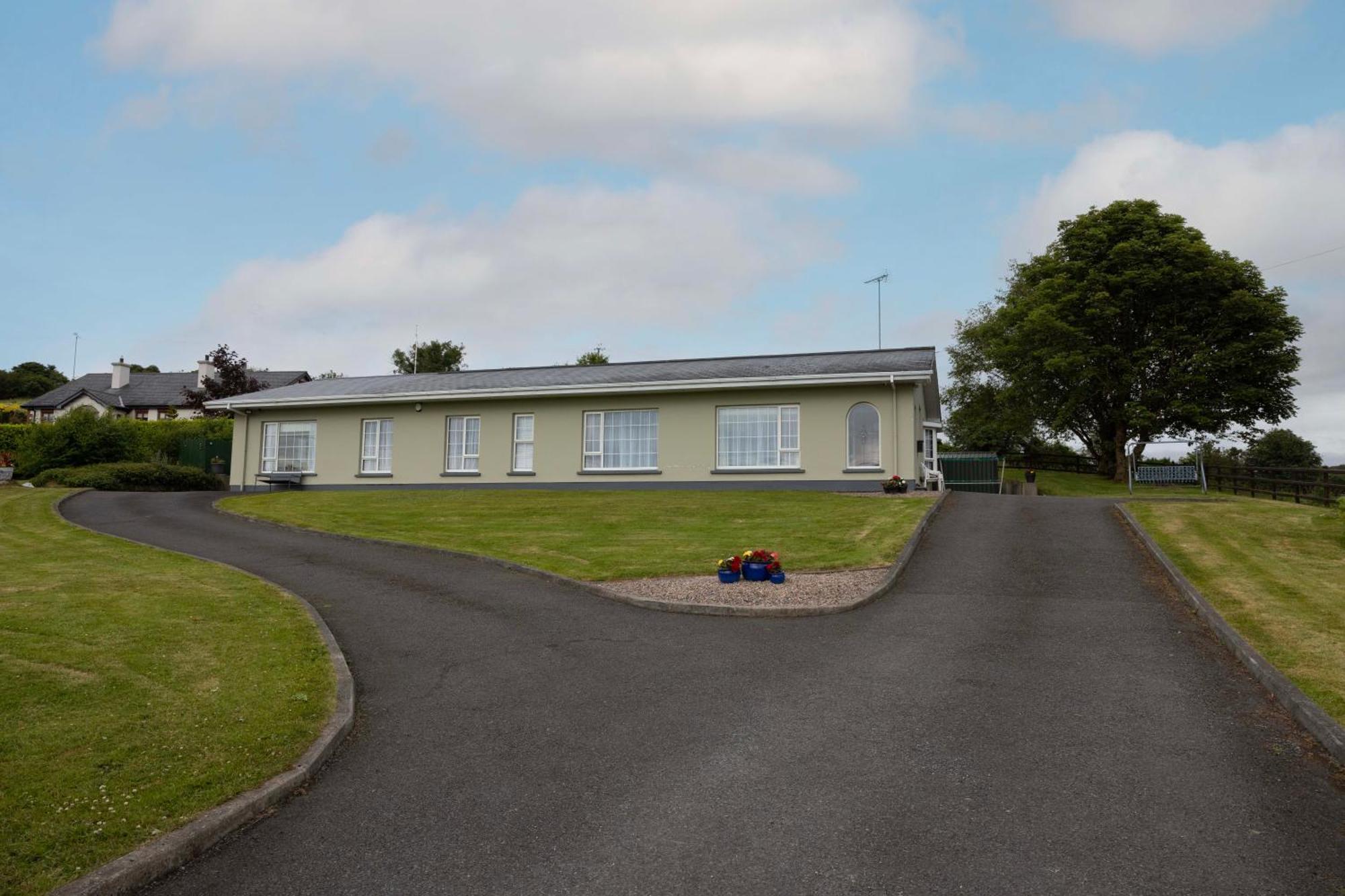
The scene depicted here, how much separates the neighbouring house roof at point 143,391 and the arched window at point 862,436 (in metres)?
56.3

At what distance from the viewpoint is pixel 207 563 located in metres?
13.1

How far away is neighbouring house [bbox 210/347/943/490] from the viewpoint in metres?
22.8

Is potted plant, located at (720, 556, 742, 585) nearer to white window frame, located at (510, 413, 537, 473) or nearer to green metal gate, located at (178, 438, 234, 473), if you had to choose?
white window frame, located at (510, 413, 537, 473)

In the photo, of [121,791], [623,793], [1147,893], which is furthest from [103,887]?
[1147,893]

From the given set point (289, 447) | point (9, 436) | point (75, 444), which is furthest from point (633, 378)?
point (9, 436)

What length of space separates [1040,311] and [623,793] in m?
34.3

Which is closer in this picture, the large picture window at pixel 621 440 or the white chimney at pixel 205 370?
the large picture window at pixel 621 440

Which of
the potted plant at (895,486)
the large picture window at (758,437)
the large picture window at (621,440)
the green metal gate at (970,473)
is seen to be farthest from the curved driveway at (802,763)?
the green metal gate at (970,473)

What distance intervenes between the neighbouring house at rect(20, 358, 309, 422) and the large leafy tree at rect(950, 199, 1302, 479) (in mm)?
55401

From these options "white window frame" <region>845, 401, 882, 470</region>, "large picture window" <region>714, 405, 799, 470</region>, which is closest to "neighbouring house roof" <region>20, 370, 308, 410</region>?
"large picture window" <region>714, 405, 799, 470</region>

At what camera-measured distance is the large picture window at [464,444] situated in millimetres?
26859

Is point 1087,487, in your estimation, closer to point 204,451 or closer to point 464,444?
point 464,444

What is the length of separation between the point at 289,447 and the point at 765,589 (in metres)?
23.5

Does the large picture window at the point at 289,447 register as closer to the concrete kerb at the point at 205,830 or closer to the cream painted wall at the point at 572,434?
the cream painted wall at the point at 572,434
